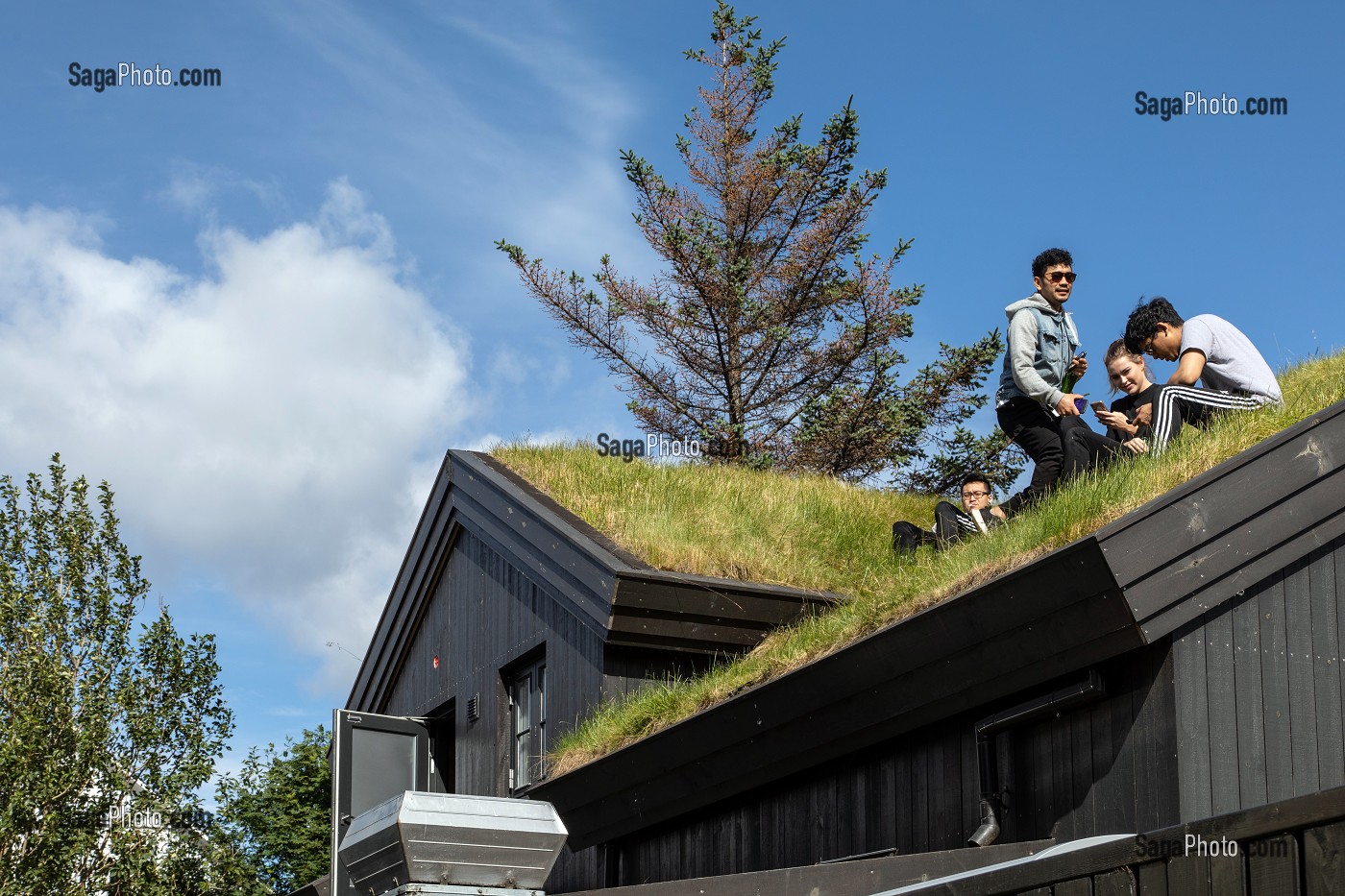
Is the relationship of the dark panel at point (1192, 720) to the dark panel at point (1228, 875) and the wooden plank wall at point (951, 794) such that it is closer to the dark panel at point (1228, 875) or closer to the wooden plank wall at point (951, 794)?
the wooden plank wall at point (951, 794)

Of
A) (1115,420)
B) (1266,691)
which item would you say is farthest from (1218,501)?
(1115,420)

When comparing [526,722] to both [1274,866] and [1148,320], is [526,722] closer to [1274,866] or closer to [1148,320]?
[1148,320]

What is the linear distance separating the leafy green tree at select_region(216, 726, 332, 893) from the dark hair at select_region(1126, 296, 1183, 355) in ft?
89.0

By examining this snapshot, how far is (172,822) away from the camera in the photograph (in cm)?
2408

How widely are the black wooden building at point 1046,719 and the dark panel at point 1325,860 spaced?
0.39ft

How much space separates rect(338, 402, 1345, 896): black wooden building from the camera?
689cm

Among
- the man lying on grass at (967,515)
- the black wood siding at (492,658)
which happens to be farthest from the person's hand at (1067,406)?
the black wood siding at (492,658)

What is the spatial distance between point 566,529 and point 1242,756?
7148 mm

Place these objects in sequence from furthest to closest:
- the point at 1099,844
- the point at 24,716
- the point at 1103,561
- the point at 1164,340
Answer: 1. the point at 24,716
2. the point at 1164,340
3. the point at 1103,561
4. the point at 1099,844

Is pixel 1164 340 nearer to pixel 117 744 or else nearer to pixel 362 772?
pixel 362 772

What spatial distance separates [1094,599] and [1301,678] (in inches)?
44.5

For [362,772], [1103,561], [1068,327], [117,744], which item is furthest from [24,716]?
[1103,561]

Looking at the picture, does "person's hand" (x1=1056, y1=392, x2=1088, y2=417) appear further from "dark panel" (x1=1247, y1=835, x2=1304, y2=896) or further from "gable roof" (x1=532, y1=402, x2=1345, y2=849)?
"dark panel" (x1=1247, y1=835, x2=1304, y2=896)

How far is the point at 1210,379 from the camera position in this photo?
8.97 m
